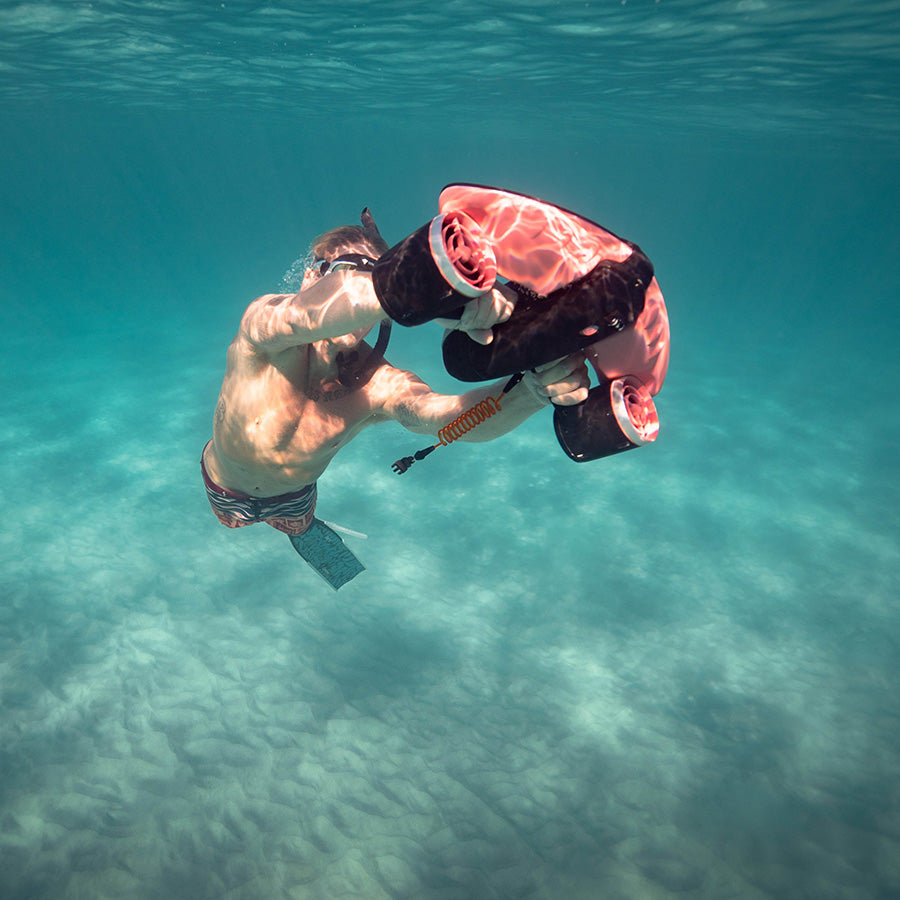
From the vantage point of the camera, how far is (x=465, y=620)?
754 centimetres

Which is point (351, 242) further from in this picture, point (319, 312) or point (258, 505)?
point (258, 505)

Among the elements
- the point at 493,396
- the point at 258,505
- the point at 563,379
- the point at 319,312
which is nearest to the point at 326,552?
the point at 258,505

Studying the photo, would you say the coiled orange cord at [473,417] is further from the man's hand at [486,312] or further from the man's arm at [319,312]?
the man's arm at [319,312]

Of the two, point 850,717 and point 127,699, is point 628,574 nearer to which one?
point 850,717

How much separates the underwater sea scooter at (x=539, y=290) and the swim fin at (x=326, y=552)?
3.30 m

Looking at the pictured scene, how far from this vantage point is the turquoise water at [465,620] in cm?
494

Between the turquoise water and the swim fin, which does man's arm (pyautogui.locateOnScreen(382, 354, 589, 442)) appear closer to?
the swim fin

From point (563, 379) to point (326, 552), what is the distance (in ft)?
11.9

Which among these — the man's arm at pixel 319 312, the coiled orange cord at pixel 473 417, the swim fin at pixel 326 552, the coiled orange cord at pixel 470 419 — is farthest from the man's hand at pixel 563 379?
the swim fin at pixel 326 552

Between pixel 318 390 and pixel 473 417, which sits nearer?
pixel 473 417

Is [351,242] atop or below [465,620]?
atop

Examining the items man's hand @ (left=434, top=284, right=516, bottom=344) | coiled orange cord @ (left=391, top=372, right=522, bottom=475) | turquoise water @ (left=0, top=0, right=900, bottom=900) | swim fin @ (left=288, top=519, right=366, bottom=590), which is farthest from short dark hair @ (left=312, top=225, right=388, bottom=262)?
turquoise water @ (left=0, top=0, right=900, bottom=900)

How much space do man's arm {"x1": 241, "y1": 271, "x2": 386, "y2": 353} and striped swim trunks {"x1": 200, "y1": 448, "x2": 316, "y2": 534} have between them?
5.55 feet

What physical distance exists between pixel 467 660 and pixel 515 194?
5951mm
